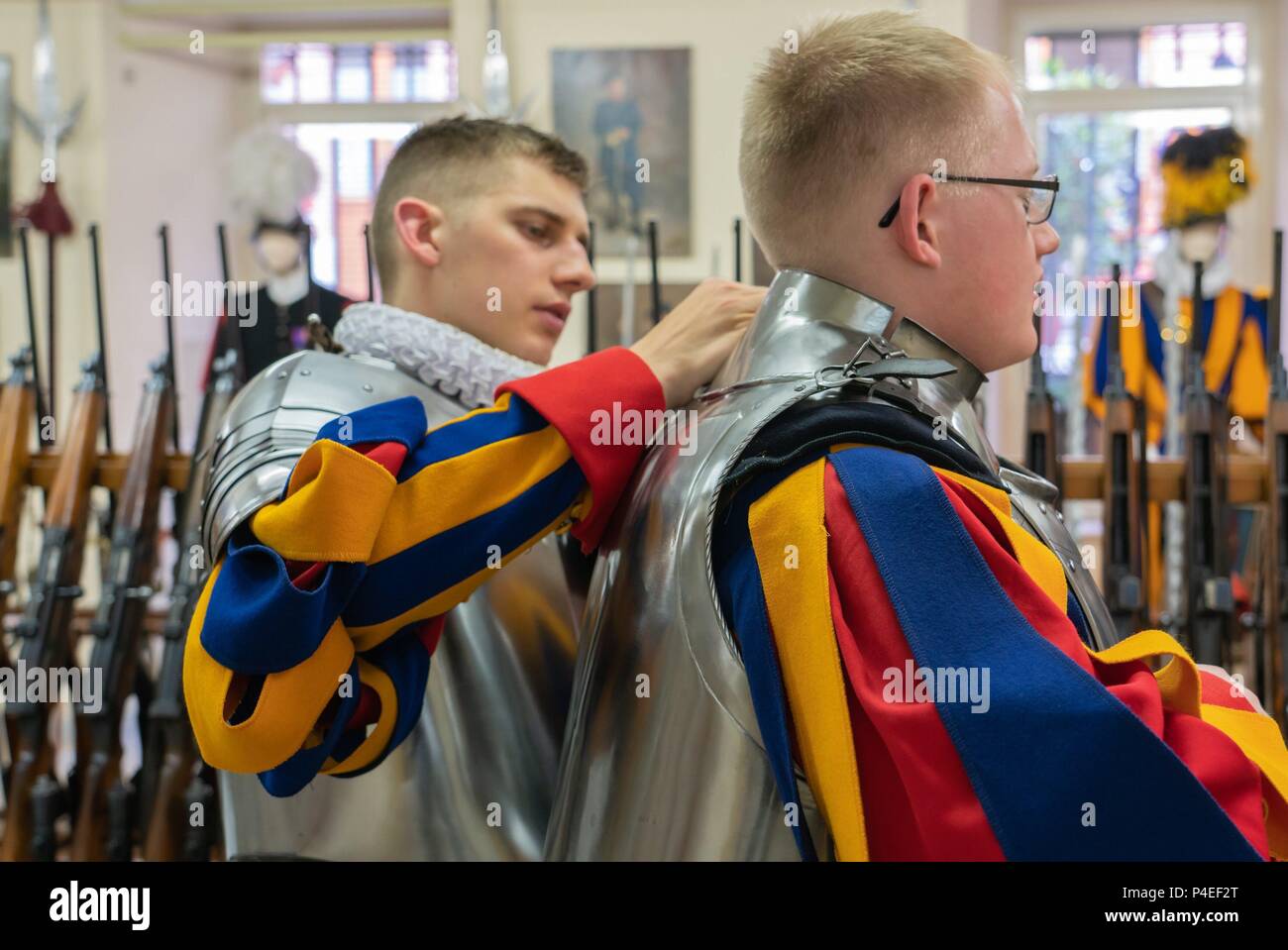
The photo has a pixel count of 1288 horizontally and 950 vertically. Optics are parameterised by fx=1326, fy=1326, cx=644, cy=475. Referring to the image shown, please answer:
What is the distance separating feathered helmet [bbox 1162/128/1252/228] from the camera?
4.36 m

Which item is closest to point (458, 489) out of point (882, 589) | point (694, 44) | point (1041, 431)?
point (882, 589)

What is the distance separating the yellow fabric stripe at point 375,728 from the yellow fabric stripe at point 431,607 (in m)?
0.04

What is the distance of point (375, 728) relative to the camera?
123cm

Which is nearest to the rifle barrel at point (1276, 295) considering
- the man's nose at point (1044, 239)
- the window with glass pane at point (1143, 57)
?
the man's nose at point (1044, 239)

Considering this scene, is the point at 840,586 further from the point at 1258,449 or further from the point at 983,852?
the point at 1258,449

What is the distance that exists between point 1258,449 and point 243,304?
3046mm

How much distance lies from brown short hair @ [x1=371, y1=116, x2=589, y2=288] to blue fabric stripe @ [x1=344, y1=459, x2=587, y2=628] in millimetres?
659

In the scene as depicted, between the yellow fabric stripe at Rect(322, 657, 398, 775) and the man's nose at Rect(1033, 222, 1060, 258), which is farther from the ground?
the man's nose at Rect(1033, 222, 1060, 258)

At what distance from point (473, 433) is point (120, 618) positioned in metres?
1.71

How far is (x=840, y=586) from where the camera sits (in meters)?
0.92

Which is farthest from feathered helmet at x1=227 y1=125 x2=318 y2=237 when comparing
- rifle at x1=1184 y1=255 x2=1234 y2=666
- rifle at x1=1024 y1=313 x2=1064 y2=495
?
rifle at x1=1184 y1=255 x2=1234 y2=666

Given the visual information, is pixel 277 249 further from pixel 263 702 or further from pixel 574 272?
pixel 263 702

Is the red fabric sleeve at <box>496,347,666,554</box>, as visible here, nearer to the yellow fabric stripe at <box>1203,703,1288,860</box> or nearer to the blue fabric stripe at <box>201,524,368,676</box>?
the blue fabric stripe at <box>201,524,368,676</box>

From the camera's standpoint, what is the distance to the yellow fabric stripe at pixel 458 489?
110 centimetres
